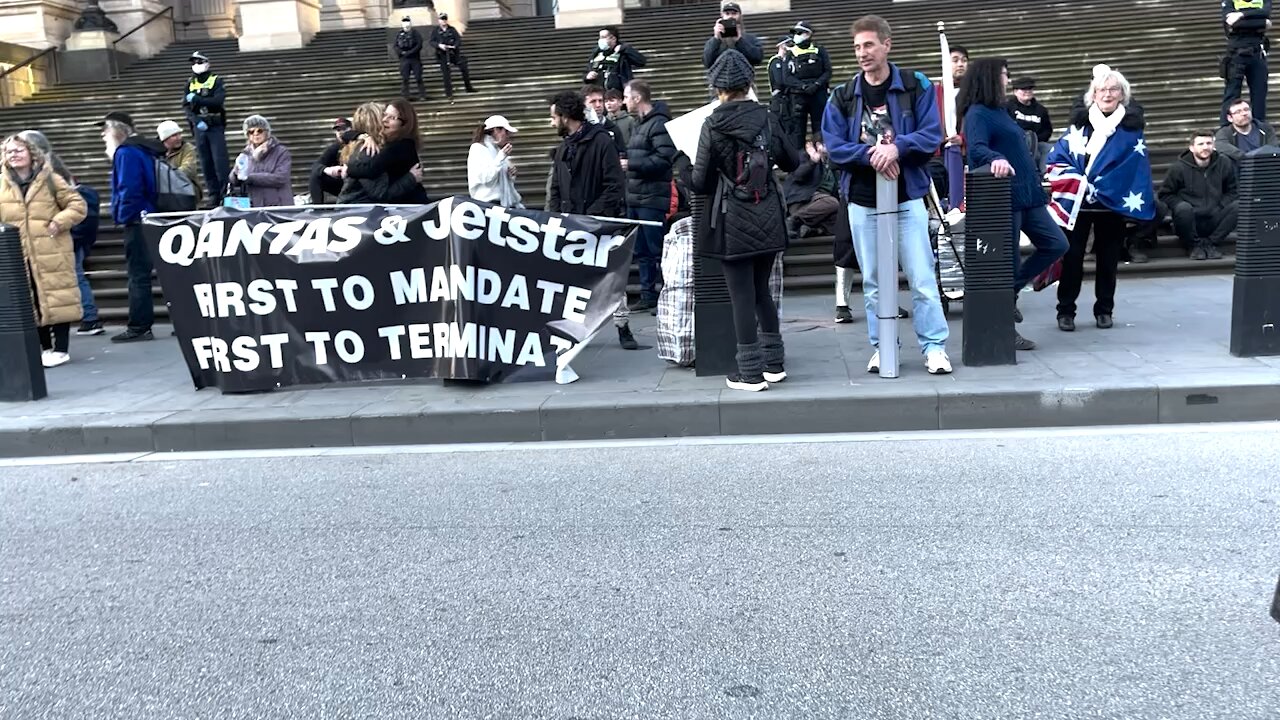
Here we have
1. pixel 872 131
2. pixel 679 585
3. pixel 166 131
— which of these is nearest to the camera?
pixel 679 585

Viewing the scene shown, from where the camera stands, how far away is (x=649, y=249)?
9.73 meters

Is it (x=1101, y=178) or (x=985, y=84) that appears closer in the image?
(x=985, y=84)

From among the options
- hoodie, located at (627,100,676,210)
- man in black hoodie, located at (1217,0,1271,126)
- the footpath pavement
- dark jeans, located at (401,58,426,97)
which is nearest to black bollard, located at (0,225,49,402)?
the footpath pavement

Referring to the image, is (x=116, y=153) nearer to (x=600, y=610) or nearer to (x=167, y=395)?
(x=167, y=395)

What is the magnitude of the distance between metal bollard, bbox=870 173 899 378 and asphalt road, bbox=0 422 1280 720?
0.98 metres

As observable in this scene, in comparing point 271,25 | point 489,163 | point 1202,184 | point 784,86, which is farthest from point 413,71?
point 1202,184

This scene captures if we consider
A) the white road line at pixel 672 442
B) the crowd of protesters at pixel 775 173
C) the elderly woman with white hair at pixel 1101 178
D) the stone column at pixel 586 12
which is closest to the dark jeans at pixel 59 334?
the crowd of protesters at pixel 775 173

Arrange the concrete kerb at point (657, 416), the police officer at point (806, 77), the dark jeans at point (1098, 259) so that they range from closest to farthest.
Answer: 1. the concrete kerb at point (657, 416)
2. the dark jeans at point (1098, 259)
3. the police officer at point (806, 77)

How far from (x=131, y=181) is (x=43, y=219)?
3.41 ft

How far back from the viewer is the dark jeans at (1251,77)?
38.8ft

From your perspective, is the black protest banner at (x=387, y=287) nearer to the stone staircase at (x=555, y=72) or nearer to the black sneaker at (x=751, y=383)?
the black sneaker at (x=751, y=383)

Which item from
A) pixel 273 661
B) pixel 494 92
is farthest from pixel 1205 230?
pixel 494 92

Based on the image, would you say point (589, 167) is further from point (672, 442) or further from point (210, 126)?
point (210, 126)

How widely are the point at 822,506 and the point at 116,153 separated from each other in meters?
7.82
